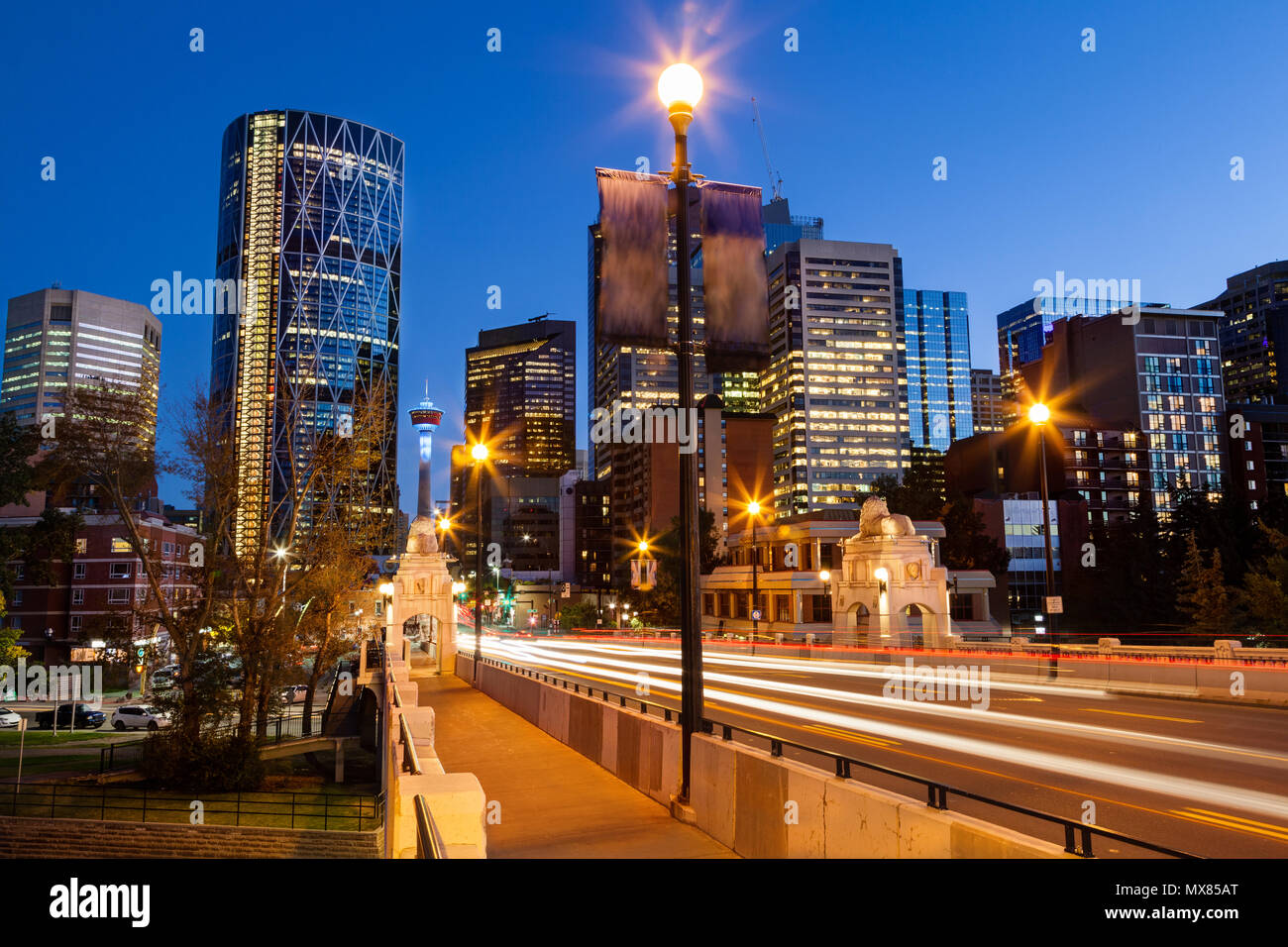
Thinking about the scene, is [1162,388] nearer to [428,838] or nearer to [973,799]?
[973,799]

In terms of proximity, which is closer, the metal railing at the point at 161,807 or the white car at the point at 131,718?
the metal railing at the point at 161,807

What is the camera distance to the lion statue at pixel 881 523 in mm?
43438

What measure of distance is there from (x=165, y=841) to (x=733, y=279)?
26791 millimetres

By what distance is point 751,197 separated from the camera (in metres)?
12.0

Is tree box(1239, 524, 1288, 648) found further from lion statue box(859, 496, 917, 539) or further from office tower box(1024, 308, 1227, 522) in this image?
office tower box(1024, 308, 1227, 522)

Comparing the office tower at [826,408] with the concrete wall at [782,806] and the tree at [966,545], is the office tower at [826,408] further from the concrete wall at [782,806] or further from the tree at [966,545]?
the concrete wall at [782,806]

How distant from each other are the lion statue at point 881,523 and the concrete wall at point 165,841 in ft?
89.1

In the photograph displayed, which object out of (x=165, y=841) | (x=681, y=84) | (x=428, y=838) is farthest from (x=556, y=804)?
(x=165, y=841)

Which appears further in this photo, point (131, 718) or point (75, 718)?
point (131, 718)

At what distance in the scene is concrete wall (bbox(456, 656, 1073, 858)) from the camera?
21.0 feet

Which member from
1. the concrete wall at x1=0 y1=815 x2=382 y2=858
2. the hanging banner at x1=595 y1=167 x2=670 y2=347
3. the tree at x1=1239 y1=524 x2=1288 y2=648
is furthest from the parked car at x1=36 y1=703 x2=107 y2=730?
the tree at x1=1239 y1=524 x2=1288 y2=648

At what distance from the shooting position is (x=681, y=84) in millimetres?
10648

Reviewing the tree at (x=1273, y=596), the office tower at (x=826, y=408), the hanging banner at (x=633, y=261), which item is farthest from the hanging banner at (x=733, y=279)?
the office tower at (x=826, y=408)
